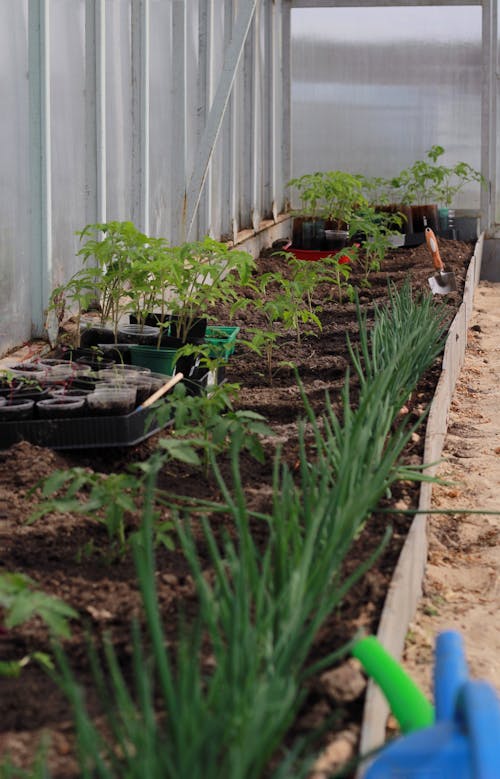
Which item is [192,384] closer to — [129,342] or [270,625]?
[129,342]

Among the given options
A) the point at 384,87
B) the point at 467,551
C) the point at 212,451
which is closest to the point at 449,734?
the point at 212,451

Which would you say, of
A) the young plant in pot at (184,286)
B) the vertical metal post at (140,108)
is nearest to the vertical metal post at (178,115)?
the vertical metal post at (140,108)

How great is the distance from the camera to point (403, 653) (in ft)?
7.62

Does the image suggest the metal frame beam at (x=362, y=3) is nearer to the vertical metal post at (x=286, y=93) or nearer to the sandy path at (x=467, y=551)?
the vertical metal post at (x=286, y=93)

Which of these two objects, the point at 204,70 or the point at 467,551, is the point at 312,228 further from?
the point at 467,551

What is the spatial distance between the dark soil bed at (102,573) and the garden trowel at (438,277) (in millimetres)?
2125

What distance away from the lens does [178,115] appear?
658 cm

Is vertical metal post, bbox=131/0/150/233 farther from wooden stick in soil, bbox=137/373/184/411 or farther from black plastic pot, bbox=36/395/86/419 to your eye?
black plastic pot, bbox=36/395/86/419

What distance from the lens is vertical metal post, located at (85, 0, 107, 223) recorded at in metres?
4.97

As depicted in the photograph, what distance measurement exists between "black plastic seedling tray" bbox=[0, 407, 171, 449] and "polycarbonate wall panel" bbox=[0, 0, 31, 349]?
107 centimetres

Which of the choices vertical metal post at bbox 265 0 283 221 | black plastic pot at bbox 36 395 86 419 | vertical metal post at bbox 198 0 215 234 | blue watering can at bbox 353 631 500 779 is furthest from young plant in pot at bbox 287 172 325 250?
blue watering can at bbox 353 631 500 779

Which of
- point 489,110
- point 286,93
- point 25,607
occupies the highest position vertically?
point 286,93

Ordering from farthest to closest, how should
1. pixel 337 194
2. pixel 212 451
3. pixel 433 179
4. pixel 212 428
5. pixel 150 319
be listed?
pixel 433 179
pixel 337 194
pixel 150 319
pixel 212 428
pixel 212 451

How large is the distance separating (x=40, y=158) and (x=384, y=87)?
22.0 feet
